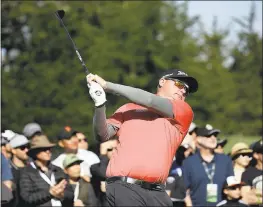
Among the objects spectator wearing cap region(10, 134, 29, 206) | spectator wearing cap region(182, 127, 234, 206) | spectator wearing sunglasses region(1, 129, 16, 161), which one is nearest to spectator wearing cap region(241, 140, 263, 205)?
spectator wearing cap region(182, 127, 234, 206)

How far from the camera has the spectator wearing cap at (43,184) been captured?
8.62 meters

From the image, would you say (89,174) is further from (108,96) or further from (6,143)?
(108,96)

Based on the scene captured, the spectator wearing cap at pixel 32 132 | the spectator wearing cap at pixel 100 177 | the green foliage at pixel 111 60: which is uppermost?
the green foliage at pixel 111 60

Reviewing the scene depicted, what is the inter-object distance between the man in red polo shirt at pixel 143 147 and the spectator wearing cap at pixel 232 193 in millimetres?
4783

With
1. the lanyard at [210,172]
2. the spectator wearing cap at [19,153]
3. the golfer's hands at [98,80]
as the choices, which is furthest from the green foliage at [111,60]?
the golfer's hands at [98,80]

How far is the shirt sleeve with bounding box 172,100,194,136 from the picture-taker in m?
5.56

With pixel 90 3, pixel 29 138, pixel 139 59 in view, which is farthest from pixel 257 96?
pixel 29 138

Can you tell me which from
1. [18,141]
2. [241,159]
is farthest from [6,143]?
[241,159]

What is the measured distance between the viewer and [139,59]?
52.8 meters

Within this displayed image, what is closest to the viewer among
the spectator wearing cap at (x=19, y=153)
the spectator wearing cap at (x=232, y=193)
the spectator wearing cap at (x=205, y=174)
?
the spectator wearing cap at (x=19, y=153)

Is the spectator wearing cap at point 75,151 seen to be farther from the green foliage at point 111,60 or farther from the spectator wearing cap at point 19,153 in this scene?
the green foliage at point 111,60

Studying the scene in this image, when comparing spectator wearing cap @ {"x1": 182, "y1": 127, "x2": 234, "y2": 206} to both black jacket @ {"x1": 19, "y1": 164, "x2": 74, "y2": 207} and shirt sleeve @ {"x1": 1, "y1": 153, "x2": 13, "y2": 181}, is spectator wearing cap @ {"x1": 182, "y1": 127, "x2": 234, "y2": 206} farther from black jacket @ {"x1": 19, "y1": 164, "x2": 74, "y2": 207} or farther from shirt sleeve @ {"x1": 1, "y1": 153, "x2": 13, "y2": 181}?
shirt sleeve @ {"x1": 1, "y1": 153, "x2": 13, "y2": 181}

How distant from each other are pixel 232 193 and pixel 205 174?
0.48 metres

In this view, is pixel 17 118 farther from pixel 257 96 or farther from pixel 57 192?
pixel 257 96
